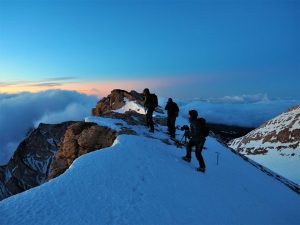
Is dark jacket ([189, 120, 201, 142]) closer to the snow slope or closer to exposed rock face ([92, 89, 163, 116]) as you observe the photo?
the snow slope

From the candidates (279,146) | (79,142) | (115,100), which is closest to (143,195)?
(79,142)

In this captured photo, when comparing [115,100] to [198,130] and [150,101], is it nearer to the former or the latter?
[150,101]

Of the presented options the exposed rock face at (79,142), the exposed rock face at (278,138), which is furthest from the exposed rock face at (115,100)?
the exposed rock face at (278,138)

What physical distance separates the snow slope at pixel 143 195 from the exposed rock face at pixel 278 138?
12624 cm

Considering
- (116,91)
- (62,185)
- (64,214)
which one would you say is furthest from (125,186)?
(116,91)

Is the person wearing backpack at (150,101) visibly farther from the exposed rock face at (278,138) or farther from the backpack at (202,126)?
the exposed rock face at (278,138)

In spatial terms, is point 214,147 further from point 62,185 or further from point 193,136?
point 62,185

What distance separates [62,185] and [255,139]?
185206 mm

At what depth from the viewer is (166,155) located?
21.0 m

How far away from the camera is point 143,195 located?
13656 mm

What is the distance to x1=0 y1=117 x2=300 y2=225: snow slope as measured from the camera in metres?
11.2

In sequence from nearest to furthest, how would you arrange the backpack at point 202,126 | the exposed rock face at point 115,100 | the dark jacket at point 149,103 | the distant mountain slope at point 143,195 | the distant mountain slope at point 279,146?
the distant mountain slope at point 143,195
the backpack at point 202,126
the dark jacket at point 149,103
the exposed rock face at point 115,100
the distant mountain slope at point 279,146

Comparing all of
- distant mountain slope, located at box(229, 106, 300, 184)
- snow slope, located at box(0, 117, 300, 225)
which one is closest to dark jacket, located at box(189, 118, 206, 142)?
snow slope, located at box(0, 117, 300, 225)

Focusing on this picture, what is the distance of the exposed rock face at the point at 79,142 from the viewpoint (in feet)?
87.9
